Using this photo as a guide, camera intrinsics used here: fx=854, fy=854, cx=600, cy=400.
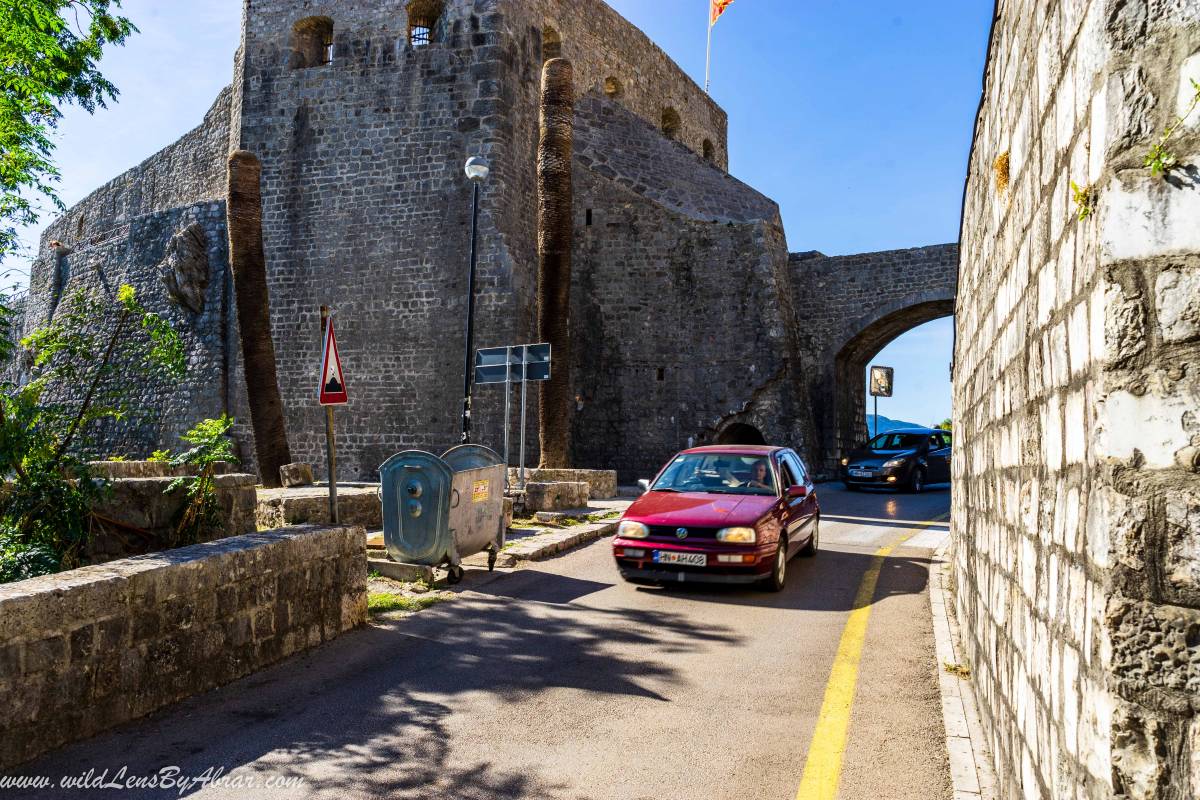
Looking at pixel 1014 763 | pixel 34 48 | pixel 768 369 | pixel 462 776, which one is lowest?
pixel 462 776

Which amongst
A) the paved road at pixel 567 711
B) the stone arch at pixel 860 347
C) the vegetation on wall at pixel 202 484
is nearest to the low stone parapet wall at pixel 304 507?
the vegetation on wall at pixel 202 484

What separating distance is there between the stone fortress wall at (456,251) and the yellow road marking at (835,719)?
629 inches

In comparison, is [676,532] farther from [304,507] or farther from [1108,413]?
[1108,413]

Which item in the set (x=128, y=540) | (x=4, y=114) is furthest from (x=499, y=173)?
(x=128, y=540)

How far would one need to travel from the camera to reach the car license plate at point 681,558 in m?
7.82

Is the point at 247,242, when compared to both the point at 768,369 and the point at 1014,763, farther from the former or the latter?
the point at 1014,763

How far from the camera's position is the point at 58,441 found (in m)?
6.89

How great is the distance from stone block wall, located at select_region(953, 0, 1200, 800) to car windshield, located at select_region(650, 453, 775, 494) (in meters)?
5.92

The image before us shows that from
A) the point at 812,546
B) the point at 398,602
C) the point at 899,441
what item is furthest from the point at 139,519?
the point at 899,441

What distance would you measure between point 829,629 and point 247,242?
15.7 meters

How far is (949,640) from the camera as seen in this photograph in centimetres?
580

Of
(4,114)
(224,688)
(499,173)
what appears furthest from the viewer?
(499,173)

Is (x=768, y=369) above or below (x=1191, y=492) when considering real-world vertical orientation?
above

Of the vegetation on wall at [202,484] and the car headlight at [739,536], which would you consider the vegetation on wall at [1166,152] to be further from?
the vegetation on wall at [202,484]
